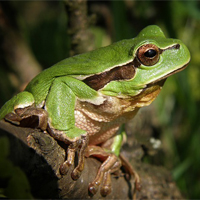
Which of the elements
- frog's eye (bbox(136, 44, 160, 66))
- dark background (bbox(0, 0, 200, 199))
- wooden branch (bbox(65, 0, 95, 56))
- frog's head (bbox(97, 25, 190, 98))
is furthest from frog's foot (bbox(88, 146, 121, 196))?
wooden branch (bbox(65, 0, 95, 56))

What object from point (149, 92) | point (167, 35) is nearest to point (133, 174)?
point (149, 92)

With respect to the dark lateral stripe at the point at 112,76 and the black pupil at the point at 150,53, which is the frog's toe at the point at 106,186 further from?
the black pupil at the point at 150,53

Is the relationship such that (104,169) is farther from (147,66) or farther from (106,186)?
(147,66)

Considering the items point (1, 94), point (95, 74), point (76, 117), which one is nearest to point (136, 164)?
point (76, 117)

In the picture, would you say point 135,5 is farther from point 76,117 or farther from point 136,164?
point 76,117

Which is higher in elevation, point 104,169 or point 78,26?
point 78,26

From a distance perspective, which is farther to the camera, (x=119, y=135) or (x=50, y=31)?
(x=50, y=31)
